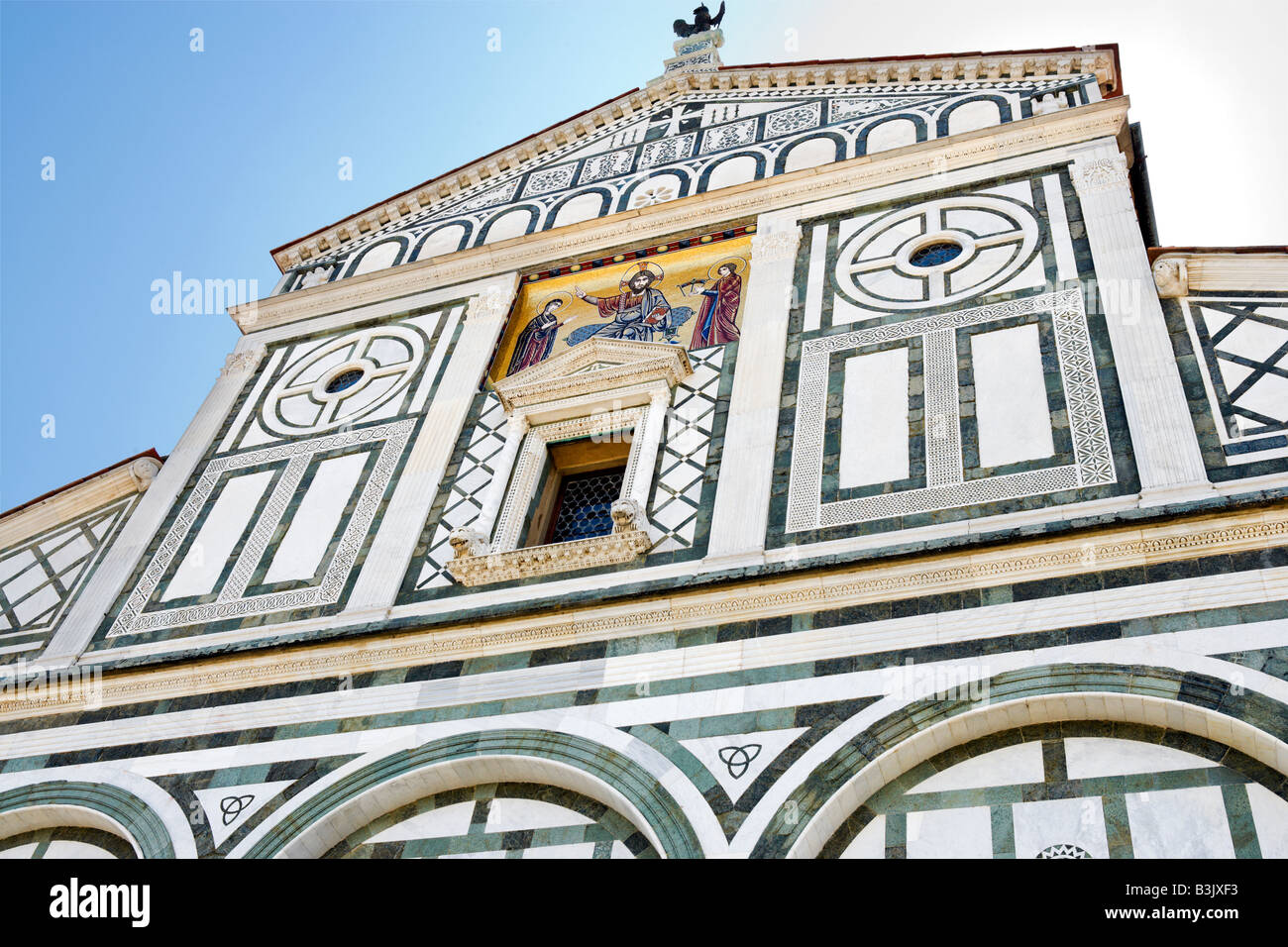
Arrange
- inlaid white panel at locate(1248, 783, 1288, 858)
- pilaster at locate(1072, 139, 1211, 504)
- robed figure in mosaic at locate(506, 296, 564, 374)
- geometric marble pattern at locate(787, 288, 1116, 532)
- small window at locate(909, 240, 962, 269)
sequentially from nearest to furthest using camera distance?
inlaid white panel at locate(1248, 783, 1288, 858) < pilaster at locate(1072, 139, 1211, 504) < geometric marble pattern at locate(787, 288, 1116, 532) < small window at locate(909, 240, 962, 269) < robed figure in mosaic at locate(506, 296, 564, 374)

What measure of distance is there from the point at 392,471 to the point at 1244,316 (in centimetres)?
610

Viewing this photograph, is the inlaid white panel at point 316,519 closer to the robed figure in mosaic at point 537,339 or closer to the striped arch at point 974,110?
the robed figure in mosaic at point 537,339

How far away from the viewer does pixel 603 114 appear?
46.5ft

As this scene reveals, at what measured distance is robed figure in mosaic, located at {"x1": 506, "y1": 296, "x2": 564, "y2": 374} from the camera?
1130 centimetres

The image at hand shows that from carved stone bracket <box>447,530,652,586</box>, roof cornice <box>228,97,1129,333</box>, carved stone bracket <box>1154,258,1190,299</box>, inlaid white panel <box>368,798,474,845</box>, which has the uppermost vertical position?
roof cornice <box>228,97,1129,333</box>

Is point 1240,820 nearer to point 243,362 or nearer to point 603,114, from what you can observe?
point 243,362

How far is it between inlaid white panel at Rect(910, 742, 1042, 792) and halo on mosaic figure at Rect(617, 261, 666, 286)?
232 inches

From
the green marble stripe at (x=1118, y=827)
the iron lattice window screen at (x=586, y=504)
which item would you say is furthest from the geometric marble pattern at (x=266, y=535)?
the green marble stripe at (x=1118, y=827)

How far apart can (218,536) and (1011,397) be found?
602cm

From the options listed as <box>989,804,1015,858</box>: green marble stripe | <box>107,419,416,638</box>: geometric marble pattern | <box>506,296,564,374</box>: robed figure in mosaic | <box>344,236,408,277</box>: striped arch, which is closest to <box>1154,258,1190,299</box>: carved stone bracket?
<box>989,804,1015,858</box>: green marble stripe

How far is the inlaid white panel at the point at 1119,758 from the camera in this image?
21.2 feet

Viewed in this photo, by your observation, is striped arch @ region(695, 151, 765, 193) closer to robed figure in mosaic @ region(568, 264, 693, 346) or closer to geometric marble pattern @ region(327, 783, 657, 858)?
robed figure in mosaic @ region(568, 264, 693, 346)

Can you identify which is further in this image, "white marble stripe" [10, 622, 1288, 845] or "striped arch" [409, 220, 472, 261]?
"striped arch" [409, 220, 472, 261]
